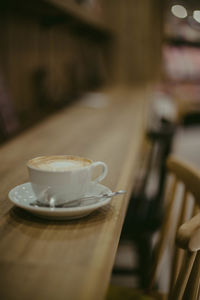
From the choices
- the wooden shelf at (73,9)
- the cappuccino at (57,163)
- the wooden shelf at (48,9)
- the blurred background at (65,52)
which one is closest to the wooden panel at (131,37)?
the blurred background at (65,52)

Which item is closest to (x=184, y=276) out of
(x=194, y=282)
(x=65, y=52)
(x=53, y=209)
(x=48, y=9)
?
(x=194, y=282)

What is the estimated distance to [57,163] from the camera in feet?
2.43

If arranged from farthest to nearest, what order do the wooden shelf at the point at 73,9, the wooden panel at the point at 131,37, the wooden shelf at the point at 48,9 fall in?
the wooden panel at the point at 131,37, the wooden shelf at the point at 48,9, the wooden shelf at the point at 73,9

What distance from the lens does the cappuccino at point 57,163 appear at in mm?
710

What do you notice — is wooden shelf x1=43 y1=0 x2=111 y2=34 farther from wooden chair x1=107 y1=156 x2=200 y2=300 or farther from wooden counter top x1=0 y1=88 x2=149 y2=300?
wooden chair x1=107 y1=156 x2=200 y2=300

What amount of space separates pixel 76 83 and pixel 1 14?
1439mm

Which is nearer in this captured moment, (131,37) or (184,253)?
(184,253)

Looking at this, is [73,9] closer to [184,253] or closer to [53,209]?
[184,253]

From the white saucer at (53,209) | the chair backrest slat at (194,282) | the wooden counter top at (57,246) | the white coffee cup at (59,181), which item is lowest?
the chair backrest slat at (194,282)

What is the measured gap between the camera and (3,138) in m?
1.50

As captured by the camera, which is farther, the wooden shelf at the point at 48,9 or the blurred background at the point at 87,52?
the blurred background at the point at 87,52

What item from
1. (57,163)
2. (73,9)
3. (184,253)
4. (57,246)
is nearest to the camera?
(57,246)

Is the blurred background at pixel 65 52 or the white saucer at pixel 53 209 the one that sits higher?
the blurred background at pixel 65 52

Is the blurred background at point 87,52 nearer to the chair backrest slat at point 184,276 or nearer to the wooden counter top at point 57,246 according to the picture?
the wooden counter top at point 57,246
